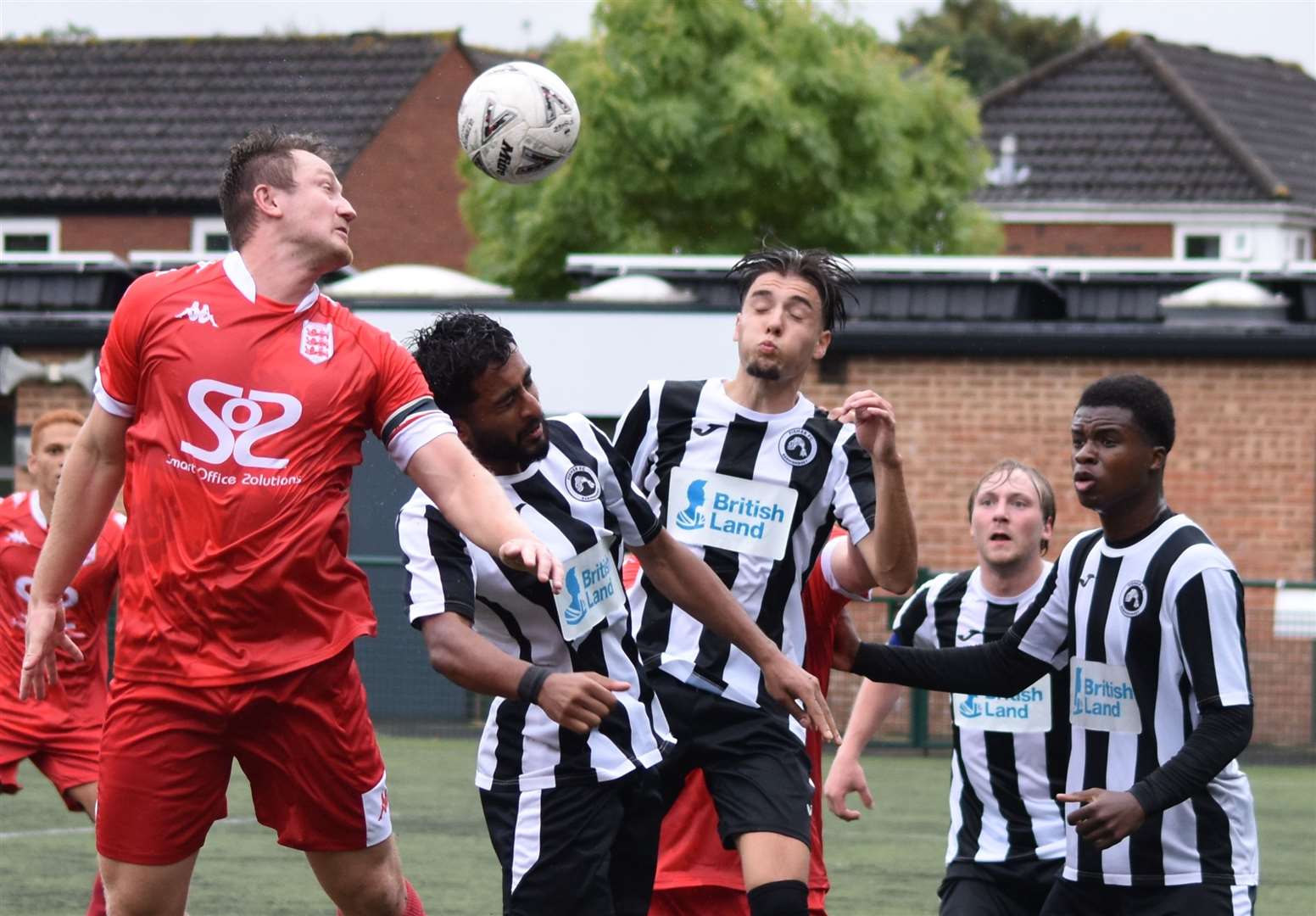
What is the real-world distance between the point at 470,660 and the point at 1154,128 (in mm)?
40609

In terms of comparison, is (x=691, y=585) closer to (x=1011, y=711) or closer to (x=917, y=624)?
(x=1011, y=711)

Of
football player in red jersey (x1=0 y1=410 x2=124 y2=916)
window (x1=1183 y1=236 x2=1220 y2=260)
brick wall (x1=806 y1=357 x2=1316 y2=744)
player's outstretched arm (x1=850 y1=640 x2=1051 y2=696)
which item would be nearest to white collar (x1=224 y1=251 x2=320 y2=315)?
player's outstretched arm (x1=850 y1=640 x2=1051 y2=696)

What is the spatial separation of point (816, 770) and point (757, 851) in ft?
2.24

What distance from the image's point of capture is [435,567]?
4906mm

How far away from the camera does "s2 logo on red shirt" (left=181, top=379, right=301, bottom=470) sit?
16.2ft

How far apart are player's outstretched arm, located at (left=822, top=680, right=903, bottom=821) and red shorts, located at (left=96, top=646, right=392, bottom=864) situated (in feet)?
5.40

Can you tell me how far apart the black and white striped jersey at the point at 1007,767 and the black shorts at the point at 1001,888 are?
2cm

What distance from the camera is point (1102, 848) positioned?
493cm

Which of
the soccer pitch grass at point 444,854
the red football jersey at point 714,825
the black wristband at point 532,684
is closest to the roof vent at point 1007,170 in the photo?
the soccer pitch grass at point 444,854

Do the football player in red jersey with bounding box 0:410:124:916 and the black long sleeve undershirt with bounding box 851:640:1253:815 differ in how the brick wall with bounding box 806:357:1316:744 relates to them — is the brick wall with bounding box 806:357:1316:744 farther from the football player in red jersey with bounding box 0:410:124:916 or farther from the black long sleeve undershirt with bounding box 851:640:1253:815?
the black long sleeve undershirt with bounding box 851:640:1253:815

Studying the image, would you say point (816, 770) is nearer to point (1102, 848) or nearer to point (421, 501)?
point (1102, 848)

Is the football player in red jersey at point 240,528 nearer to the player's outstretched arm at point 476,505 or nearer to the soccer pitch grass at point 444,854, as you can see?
the player's outstretched arm at point 476,505

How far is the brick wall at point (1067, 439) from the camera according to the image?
16359 mm

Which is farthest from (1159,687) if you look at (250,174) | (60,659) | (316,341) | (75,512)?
(60,659)
